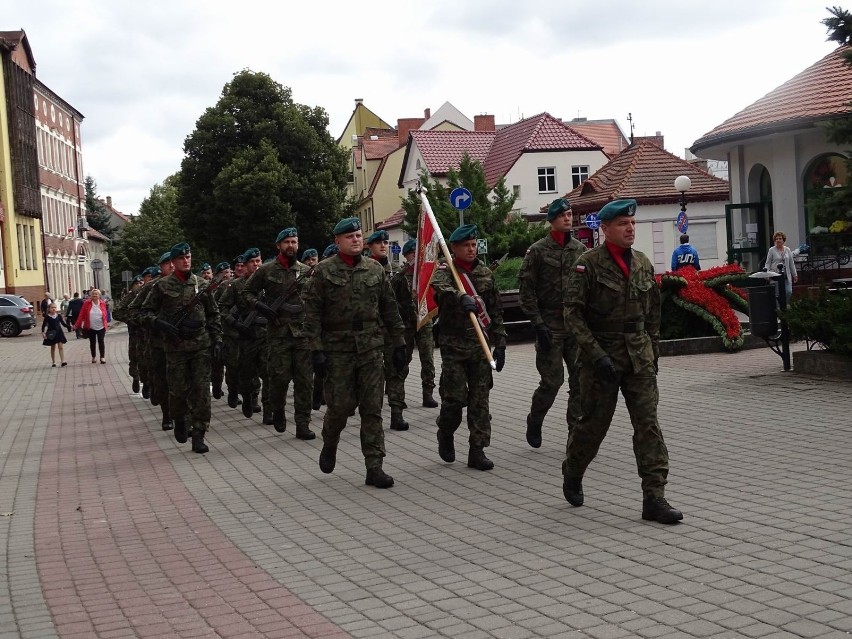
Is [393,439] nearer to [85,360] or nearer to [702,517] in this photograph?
[702,517]

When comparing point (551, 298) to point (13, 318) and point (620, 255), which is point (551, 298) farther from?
point (13, 318)

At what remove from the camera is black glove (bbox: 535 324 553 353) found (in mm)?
9594

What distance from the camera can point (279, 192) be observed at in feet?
167

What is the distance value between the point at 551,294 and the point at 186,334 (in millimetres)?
3938

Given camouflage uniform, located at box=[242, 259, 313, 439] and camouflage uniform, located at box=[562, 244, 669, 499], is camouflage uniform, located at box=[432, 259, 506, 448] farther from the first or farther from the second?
camouflage uniform, located at box=[242, 259, 313, 439]

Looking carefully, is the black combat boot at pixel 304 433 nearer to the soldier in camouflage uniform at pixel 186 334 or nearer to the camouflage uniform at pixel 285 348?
the camouflage uniform at pixel 285 348

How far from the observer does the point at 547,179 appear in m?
59.8

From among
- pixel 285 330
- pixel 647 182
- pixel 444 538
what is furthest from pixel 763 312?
pixel 647 182

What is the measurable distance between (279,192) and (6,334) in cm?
1310

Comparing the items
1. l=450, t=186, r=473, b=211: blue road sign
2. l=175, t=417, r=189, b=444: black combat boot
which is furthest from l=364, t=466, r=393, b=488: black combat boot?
l=450, t=186, r=473, b=211: blue road sign

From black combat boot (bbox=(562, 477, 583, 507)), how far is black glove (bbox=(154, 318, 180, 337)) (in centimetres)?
529

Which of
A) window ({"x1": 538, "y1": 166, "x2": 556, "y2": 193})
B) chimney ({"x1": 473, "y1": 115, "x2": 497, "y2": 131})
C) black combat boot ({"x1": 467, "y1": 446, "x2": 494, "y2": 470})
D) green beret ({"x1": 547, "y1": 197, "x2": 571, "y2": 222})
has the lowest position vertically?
black combat boot ({"x1": 467, "y1": 446, "x2": 494, "y2": 470})

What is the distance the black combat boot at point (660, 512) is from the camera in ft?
22.6

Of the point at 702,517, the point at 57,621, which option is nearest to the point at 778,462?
the point at 702,517
